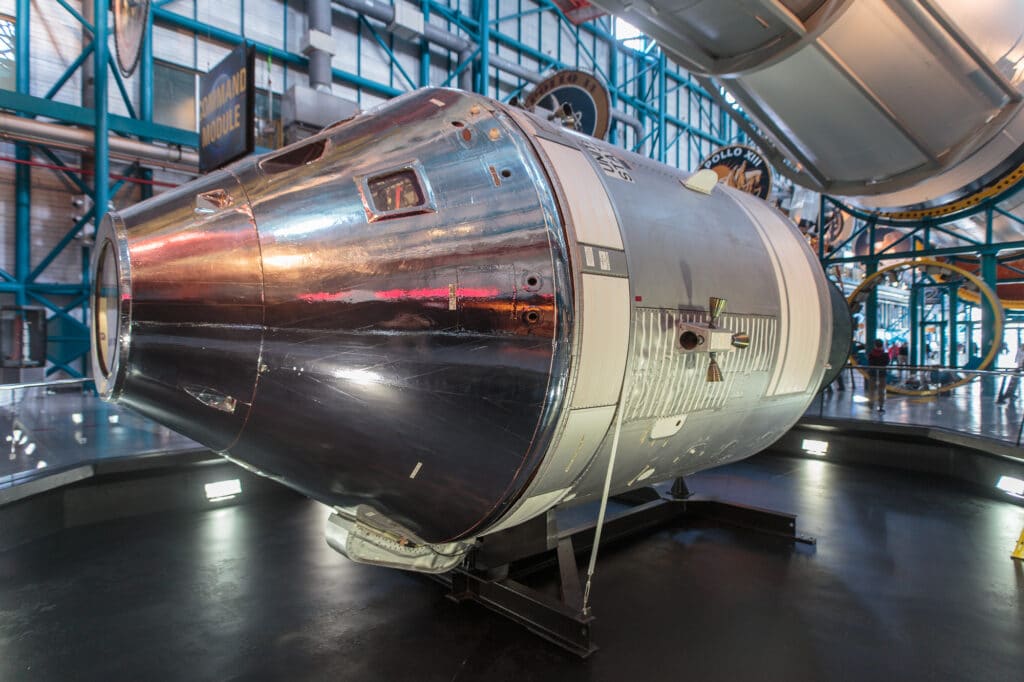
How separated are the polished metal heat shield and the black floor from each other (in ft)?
3.61

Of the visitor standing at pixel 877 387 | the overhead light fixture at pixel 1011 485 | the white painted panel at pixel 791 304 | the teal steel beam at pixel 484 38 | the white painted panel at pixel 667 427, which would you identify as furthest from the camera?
the teal steel beam at pixel 484 38

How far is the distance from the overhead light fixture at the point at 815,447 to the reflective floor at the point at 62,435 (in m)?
6.31

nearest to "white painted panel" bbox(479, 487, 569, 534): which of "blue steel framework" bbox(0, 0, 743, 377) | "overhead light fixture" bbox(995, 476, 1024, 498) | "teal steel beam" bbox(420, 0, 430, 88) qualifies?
"overhead light fixture" bbox(995, 476, 1024, 498)

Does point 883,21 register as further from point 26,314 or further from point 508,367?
point 26,314

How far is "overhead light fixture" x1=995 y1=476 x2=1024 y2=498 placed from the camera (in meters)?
5.10

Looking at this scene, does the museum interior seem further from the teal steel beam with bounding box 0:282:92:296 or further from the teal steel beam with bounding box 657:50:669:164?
the teal steel beam with bounding box 657:50:669:164

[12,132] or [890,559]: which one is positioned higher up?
[12,132]

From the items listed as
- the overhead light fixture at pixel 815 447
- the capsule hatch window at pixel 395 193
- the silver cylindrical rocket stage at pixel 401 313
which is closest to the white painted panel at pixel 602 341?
the silver cylindrical rocket stage at pixel 401 313

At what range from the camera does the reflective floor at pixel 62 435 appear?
419cm

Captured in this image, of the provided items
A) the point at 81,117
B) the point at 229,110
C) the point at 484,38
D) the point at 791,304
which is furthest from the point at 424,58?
the point at 791,304

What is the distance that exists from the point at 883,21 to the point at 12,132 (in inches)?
426

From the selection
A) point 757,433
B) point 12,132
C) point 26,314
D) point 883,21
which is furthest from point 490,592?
point 12,132

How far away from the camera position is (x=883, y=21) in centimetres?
538

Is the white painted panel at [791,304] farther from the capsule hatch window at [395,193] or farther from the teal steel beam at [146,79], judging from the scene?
the teal steel beam at [146,79]
